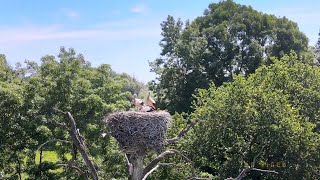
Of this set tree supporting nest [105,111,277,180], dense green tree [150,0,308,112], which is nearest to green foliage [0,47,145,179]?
tree supporting nest [105,111,277,180]

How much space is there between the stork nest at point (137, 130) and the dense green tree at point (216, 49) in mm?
18578

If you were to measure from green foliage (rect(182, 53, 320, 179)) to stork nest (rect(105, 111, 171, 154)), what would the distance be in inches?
235

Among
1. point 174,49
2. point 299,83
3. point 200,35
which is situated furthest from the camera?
point 200,35

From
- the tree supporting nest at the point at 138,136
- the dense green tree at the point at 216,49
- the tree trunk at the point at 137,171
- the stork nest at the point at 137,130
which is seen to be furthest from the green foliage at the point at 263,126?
the dense green tree at the point at 216,49

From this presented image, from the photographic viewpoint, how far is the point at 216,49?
3272 cm

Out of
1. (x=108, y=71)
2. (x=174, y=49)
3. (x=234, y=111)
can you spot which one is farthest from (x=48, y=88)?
(x=174, y=49)

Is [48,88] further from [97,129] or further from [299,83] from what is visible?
[299,83]

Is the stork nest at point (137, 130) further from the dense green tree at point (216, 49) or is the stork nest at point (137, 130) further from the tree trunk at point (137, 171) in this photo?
the dense green tree at point (216, 49)

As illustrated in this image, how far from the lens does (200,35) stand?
111 feet

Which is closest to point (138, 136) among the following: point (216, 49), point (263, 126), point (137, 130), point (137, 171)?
point (137, 130)

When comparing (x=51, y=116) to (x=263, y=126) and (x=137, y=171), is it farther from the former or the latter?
(x=263, y=126)

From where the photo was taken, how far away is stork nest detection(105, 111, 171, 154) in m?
11.9

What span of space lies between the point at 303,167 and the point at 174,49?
16.4 meters

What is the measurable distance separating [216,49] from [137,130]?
21803 mm
